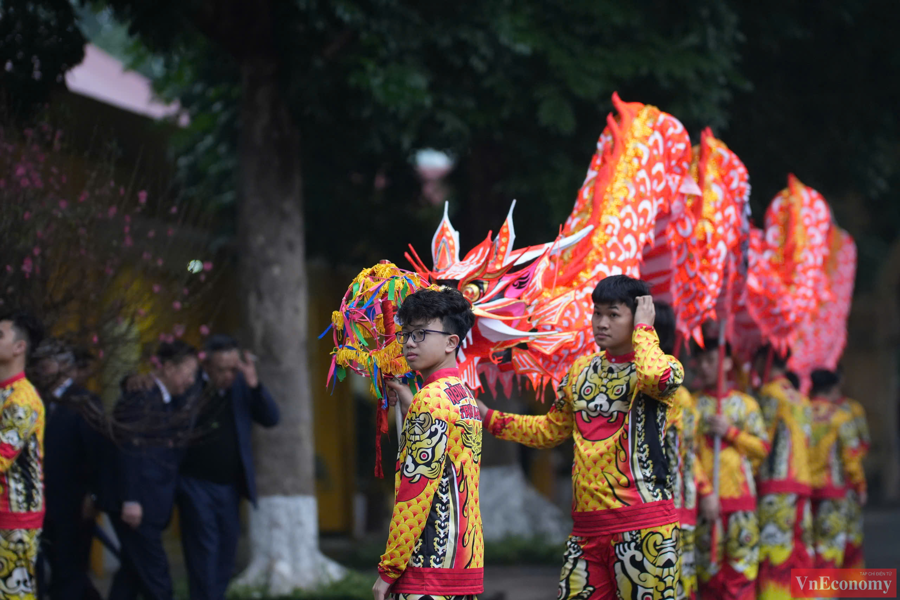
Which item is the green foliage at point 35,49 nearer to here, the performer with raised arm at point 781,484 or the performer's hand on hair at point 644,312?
the performer's hand on hair at point 644,312

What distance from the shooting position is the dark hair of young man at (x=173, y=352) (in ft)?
19.4

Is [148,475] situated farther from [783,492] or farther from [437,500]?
[783,492]

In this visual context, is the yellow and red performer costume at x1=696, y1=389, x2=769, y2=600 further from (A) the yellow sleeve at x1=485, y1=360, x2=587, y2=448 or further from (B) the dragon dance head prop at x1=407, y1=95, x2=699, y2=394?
(A) the yellow sleeve at x1=485, y1=360, x2=587, y2=448

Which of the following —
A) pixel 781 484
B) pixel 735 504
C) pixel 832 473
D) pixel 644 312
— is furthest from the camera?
pixel 832 473

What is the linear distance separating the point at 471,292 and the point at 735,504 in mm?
2707

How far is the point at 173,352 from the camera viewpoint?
595 cm

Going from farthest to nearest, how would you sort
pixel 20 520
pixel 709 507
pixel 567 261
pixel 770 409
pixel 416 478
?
pixel 770 409, pixel 709 507, pixel 567 261, pixel 20 520, pixel 416 478

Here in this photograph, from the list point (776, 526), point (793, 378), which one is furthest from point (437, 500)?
point (793, 378)

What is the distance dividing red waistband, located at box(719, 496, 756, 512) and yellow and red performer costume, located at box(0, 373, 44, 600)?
3745 mm

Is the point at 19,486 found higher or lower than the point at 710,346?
lower

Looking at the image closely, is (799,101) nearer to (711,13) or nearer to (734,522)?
(711,13)

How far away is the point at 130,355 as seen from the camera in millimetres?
6121

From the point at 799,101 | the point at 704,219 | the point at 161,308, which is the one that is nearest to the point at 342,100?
the point at 161,308

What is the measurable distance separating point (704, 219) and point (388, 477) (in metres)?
6.66
